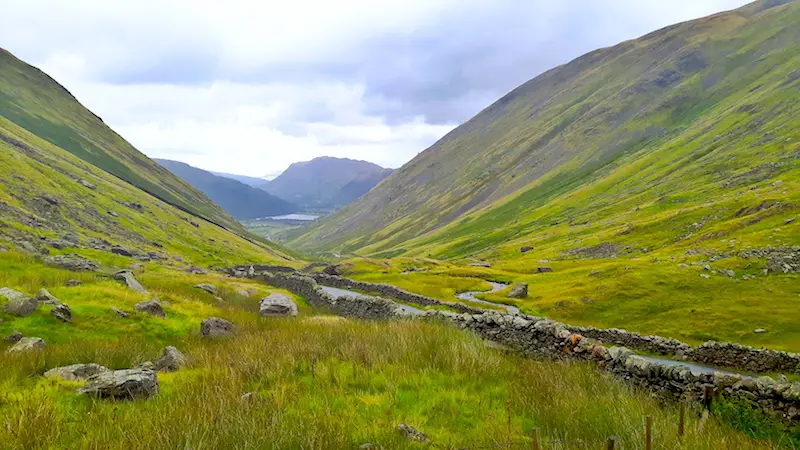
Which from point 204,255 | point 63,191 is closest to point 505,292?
point 204,255

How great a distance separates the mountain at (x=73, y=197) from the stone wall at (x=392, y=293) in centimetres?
2724

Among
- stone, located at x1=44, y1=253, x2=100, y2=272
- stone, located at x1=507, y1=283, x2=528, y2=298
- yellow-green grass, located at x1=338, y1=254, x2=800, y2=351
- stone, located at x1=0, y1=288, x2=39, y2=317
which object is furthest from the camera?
stone, located at x1=507, y1=283, x2=528, y2=298

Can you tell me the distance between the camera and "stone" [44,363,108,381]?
918cm

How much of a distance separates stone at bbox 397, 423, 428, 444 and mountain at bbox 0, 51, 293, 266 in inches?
1718

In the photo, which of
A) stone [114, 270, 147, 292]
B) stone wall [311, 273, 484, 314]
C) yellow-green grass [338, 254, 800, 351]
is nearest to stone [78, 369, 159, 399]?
stone [114, 270, 147, 292]

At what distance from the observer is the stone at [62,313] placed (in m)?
16.1

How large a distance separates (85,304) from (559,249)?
105 metres

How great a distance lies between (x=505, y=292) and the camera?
209 feet

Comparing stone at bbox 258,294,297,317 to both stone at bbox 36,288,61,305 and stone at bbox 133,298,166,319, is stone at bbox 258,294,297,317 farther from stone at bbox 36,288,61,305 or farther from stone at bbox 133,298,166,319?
stone at bbox 36,288,61,305

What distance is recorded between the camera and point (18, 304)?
50.0 feet

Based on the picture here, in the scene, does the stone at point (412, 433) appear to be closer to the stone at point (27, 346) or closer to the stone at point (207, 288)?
the stone at point (27, 346)

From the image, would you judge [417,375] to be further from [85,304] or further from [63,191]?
[63,191]

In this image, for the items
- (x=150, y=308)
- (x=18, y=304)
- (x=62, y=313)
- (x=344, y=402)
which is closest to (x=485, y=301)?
(x=150, y=308)

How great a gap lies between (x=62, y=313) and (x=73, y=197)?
8177 cm
